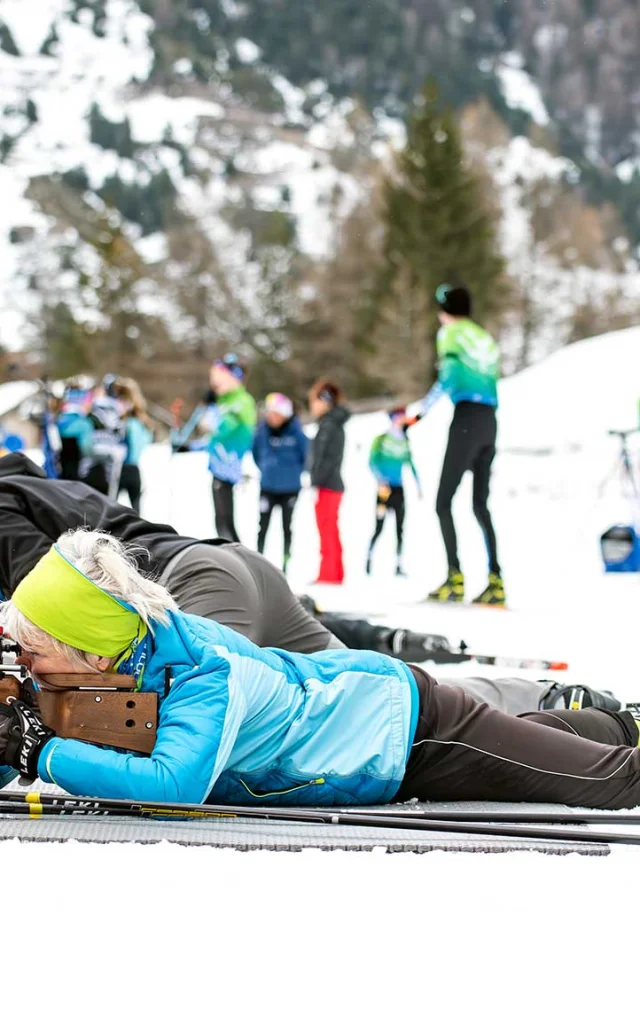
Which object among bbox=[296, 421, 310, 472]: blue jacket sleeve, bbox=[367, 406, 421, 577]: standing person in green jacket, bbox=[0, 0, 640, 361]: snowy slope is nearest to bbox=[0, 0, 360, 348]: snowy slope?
bbox=[0, 0, 640, 361]: snowy slope

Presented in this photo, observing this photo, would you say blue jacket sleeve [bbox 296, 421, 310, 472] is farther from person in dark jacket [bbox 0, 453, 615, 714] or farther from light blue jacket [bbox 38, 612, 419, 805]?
light blue jacket [bbox 38, 612, 419, 805]

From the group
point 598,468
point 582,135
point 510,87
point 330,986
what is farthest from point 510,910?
point 510,87

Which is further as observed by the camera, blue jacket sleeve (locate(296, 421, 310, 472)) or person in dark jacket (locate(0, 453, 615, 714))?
blue jacket sleeve (locate(296, 421, 310, 472))

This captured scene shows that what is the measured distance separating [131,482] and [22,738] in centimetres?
1044

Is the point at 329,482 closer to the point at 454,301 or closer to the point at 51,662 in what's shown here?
the point at 454,301

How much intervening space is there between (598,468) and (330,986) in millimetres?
18780

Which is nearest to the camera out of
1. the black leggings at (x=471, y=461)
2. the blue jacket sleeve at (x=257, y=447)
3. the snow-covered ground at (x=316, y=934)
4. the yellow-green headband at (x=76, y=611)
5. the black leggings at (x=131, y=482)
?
the snow-covered ground at (x=316, y=934)

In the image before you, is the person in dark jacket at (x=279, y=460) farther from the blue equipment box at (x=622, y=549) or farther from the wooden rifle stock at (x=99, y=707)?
the wooden rifle stock at (x=99, y=707)

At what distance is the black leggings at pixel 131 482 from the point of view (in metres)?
13.5

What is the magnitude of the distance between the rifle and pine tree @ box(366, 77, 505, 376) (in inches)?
1739

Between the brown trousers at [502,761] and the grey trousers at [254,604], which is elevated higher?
the grey trousers at [254,604]

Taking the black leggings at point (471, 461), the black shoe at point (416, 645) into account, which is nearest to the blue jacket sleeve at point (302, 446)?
the black leggings at point (471, 461)

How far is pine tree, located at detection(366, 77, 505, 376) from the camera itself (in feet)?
155

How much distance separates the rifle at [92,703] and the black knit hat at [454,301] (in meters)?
6.32
